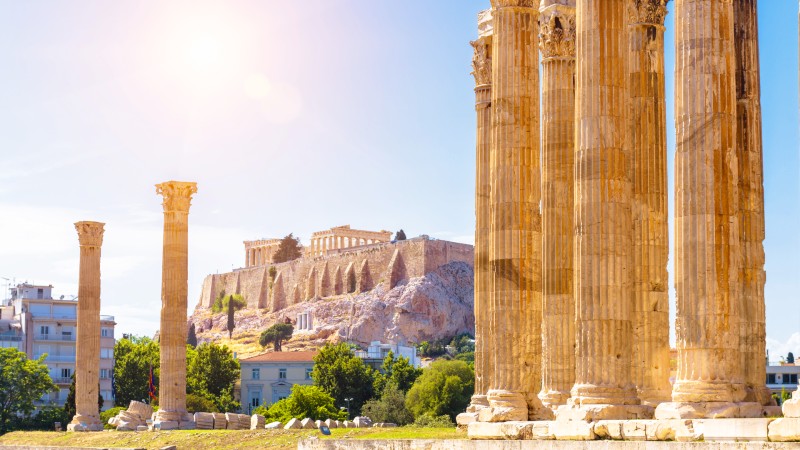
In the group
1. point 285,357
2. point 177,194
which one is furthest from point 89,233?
point 285,357

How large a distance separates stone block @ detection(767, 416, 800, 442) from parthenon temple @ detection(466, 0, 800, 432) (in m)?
1.78

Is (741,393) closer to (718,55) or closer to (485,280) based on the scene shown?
(718,55)

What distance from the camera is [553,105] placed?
121 ft

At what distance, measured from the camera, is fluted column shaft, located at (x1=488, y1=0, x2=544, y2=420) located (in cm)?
3562

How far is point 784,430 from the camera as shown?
84.0ft

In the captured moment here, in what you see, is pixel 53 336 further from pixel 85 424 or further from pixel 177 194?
pixel 177 194

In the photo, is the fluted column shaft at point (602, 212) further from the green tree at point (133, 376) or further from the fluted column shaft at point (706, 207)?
the green tree at point (133, 376)

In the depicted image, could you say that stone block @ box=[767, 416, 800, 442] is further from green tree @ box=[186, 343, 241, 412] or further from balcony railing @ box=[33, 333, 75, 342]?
balcony railing @ box=[33, 333, 75, 342]

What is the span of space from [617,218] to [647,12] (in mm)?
6446

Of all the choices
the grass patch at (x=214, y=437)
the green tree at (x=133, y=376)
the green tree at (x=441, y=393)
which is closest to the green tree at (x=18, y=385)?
the green tree at (x=133, y=376)

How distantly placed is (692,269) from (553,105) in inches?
376

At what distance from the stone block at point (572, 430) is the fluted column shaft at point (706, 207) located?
2.44 m

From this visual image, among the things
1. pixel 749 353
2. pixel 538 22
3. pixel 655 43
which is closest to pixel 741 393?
pixel 749 353

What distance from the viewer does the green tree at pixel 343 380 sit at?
5157 inches
